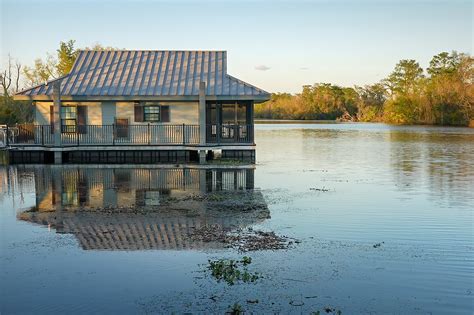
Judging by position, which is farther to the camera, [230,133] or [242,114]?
[242,114]

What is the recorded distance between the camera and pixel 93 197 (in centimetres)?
1653

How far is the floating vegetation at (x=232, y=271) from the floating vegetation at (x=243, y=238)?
84 cm

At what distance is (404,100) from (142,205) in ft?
325

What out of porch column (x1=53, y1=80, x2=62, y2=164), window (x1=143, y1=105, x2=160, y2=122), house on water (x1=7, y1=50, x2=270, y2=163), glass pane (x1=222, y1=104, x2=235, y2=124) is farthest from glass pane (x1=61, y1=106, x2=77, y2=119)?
glass pane (x1=222, y1=104, x2=235, y2=124)

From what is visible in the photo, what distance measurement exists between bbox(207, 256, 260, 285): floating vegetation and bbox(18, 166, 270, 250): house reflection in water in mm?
1246

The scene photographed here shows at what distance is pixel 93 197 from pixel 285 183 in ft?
23.5

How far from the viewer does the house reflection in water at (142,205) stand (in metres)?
11.3

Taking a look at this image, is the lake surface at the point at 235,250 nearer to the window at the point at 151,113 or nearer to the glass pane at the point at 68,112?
the window at the point at 151,113

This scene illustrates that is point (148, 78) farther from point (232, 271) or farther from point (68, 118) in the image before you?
point (232, 271)

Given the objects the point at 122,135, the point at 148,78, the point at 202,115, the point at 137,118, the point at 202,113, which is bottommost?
the point at 122,135

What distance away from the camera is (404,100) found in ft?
351

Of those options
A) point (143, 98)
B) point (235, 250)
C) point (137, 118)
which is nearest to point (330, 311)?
point (235, 250)

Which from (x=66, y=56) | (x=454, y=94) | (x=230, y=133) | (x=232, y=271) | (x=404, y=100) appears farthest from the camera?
(x=404, y=100)

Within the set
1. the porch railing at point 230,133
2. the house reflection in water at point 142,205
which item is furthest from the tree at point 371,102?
the house reflection in water at point 142,205
